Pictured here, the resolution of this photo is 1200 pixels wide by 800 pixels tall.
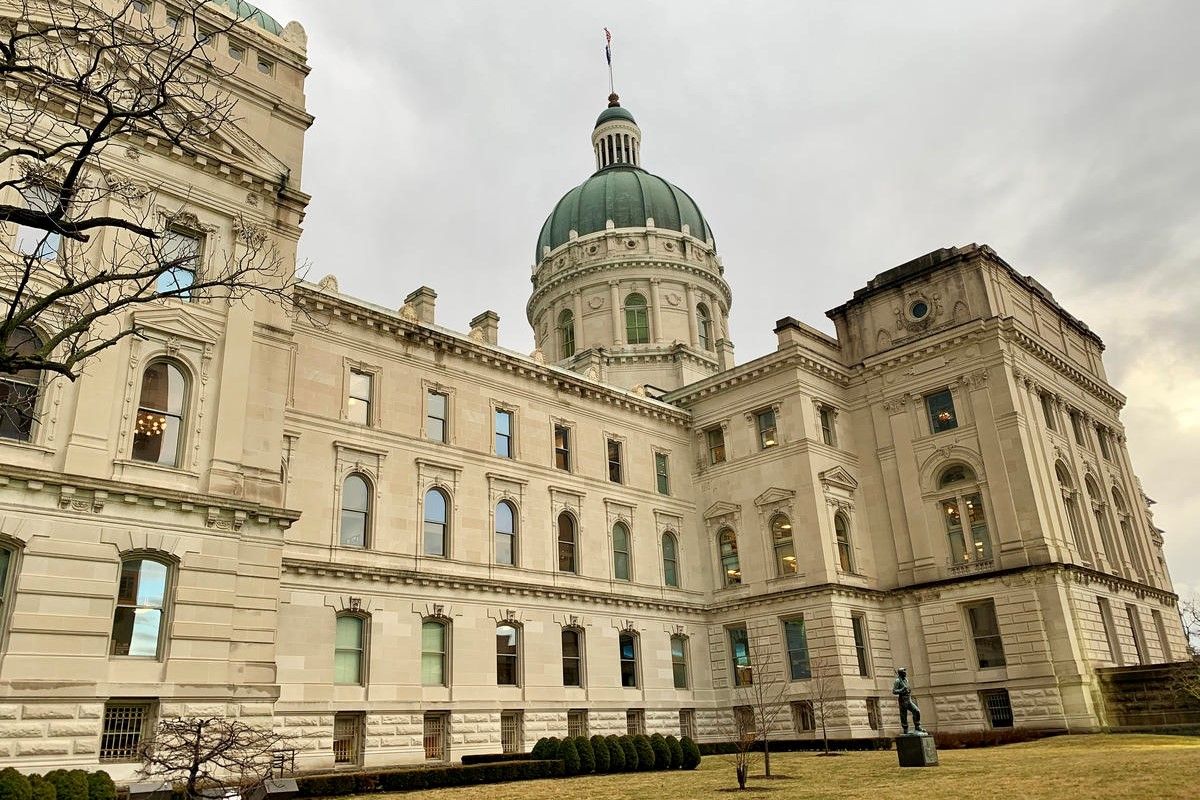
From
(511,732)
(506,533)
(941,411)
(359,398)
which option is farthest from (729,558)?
(359,398)

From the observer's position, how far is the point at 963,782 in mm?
17609

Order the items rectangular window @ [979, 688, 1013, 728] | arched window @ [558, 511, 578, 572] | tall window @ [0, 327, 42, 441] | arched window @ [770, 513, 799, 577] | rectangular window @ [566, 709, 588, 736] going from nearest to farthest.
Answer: tall window @ [0, 327, 42, 441] < rectangular window @ [566, 709, 588, 736] < rectangular window @ [979, 688, 1013, 728] < arched window @ [558, 511, 578, 572] < arched window @ [770, 513, 799, 577]

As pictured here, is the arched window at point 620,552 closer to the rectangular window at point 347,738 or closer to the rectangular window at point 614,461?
the rectangular window at point 614,461

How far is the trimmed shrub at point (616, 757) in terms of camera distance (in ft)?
85.3

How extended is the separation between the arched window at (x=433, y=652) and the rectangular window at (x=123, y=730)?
12601 millimetres

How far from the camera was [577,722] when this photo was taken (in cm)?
3566

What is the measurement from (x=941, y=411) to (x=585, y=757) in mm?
25608

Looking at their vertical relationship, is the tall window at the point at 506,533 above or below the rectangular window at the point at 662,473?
below

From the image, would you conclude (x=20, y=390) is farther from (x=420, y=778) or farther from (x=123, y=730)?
(x=420, y=778)

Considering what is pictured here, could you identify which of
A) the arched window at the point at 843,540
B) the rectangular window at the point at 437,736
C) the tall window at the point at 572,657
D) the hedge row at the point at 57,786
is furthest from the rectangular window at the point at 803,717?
the hedge row at the point at 57,786

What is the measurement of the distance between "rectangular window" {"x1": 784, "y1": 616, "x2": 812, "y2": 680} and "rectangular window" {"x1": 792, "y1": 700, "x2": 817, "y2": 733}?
114 cm

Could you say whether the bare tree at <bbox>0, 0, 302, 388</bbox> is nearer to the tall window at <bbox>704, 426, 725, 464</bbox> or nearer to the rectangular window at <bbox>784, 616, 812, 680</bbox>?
the tall window at <bbox>704, 426, 725, 464</bbox>

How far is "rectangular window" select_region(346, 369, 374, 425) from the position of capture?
3294 cm

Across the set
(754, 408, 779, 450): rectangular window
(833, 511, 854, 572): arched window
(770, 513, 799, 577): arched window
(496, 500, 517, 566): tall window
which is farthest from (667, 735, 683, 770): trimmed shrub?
(754, 408, 779, 450): rectangular window
